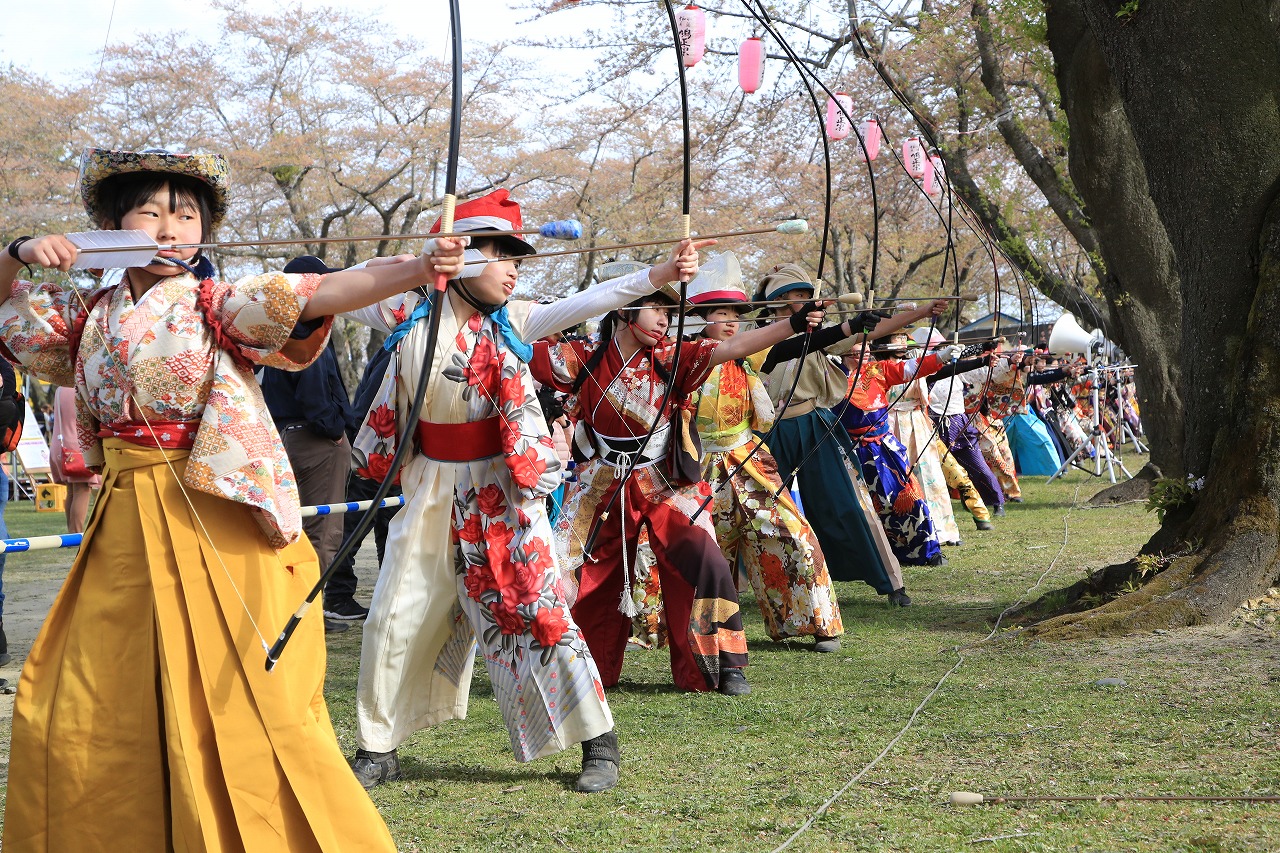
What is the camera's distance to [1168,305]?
943 cm

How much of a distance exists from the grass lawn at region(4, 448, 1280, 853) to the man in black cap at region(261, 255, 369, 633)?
0.98 metres

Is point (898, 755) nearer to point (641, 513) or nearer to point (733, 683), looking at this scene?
point (733, 683)

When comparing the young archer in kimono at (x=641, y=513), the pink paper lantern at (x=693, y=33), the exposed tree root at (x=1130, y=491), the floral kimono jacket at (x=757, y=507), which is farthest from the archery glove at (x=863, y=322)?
the exposed tree root at (x=1130, y=491)

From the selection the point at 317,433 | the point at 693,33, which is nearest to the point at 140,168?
the point at 317,433

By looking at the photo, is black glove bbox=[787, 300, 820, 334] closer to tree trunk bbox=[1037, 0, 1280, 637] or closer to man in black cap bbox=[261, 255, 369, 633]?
tree trunk bbox=[1037, 0, 1280, 637]

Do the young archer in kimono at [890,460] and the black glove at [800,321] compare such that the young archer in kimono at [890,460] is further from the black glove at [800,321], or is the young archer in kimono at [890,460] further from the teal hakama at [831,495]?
the black glove at [800,321]

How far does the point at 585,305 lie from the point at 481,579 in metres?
0.84

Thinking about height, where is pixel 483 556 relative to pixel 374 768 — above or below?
above

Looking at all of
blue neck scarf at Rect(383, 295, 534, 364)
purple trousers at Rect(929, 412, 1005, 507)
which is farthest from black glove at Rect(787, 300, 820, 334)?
purple trousers at Rect(929, 412, 1005, 507)

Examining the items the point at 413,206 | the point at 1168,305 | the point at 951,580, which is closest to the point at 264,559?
the point at 951,580

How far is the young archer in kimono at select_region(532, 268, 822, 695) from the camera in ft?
15.1

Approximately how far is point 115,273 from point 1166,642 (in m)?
3.82

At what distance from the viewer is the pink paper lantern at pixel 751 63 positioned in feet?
27.3

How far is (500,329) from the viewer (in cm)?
363
